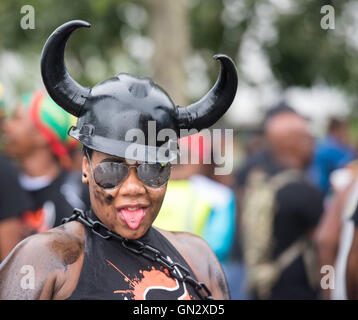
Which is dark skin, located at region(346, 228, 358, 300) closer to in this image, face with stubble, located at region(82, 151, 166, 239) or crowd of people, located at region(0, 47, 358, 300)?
crowd of people, located at region(0, 47, 358, 300)

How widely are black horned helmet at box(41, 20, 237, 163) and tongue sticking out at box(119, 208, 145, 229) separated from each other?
210mm

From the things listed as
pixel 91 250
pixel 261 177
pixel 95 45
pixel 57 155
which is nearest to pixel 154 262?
pixel 91 250

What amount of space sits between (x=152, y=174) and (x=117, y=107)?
0.98 feet

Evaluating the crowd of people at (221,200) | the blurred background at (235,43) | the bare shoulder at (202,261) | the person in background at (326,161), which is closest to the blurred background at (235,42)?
the blurred background at (235,43)

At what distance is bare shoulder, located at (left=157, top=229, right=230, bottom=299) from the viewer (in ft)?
8.56

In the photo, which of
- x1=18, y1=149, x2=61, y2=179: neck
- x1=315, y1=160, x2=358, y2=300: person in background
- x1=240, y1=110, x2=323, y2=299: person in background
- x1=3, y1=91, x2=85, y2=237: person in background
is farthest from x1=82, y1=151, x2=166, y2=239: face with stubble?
x1=240, y1=110, x2=323, y2=299: person in background

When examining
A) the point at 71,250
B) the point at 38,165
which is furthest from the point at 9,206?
the point at 71,250

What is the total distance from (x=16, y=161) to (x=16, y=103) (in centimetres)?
58

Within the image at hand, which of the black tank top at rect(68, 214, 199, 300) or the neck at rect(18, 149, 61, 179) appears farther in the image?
the neck at rect(18, 149, 61, 179)

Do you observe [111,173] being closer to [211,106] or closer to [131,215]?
[131,215]

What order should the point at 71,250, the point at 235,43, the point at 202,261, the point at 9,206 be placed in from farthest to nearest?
the point at 235,43 < the point at 9,206 < the point at 202,261 < the point at 71,250

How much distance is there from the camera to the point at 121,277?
89.1 inches

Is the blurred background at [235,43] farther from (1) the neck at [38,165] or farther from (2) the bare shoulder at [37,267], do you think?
(2) the bare shoulder at [37,267]

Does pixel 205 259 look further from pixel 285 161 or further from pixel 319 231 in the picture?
pixel 285 161
